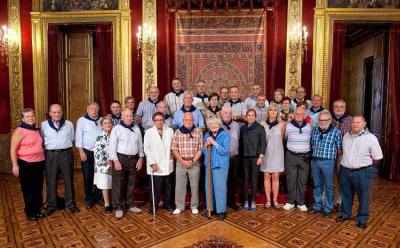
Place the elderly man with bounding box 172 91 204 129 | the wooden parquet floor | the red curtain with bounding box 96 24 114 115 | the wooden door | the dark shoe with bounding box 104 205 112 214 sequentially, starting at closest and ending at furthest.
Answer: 1. the wooden parquet floor
2. the dark shoe with bounding box 104 205 112 214
3. the elderly man with bounding box 172 91 204 129
4. the red curtain with bounding box 96 24 114 115
5. the wooden door

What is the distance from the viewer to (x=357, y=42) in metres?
9.56

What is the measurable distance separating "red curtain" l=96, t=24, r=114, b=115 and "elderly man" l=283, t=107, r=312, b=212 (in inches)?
151

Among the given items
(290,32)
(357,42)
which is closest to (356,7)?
(290,32)

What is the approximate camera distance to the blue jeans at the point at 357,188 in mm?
4074

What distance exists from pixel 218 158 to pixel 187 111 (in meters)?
0.92

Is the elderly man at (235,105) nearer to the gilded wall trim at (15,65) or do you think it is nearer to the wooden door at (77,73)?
the wooden door at (77,73)

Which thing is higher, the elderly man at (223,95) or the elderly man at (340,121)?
the elderly man at (223,95)

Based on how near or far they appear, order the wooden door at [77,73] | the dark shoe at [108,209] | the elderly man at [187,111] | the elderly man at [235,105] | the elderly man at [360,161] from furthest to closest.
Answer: the wooden door at [77,73] → the elderly man at [235,105] → the elderly man at [187,111] → the dark shoe at [108,209] → the elderly man at [360,161]

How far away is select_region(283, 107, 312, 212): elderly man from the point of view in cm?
455

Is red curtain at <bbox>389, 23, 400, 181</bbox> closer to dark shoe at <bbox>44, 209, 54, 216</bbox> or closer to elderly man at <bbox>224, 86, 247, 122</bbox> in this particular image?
elderly man at <bbox>224, 86, 247, 122</bbox>

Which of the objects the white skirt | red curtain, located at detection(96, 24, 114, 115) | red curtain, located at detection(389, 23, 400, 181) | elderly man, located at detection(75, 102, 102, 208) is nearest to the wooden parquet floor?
the white skirt

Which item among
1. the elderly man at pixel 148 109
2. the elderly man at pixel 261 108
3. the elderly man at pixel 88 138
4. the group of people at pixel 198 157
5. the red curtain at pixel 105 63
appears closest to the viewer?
the group of people at pixel 198 157

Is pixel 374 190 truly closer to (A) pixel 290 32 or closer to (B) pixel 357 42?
(A) pixel 290 32

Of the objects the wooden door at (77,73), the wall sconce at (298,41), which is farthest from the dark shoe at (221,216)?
the wooden door at (77,73)
